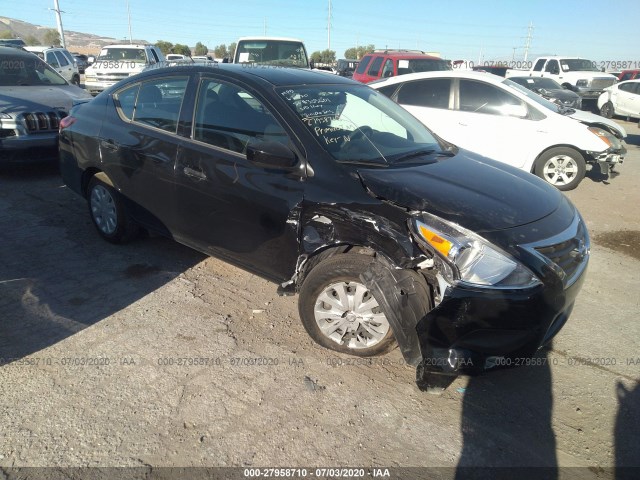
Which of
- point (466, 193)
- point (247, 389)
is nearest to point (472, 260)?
point (466, 193)

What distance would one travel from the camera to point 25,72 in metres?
7.72

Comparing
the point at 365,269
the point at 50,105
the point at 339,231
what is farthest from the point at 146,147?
the point at 50,105

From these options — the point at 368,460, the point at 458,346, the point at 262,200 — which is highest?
A: the point at 262,200

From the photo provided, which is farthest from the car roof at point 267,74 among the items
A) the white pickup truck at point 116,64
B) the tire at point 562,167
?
the white pickup truck at point 116,64

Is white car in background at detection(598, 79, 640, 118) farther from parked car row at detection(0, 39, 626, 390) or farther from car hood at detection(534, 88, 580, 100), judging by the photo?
parked car row at detection(0, 39, 626, 390)

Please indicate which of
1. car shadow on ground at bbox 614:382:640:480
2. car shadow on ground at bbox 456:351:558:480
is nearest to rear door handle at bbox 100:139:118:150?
car shadow on ground at bbox 456:351:558:480

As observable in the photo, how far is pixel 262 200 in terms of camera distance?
3.28m

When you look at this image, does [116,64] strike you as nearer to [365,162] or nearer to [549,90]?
[549,90]

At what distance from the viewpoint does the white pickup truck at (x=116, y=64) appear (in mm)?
15250

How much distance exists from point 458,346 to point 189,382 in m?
1.59

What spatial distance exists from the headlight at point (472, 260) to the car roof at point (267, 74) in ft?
5.56

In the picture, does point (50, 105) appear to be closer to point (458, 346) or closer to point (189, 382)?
point (189, 382)

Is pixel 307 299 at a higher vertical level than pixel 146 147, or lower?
lower

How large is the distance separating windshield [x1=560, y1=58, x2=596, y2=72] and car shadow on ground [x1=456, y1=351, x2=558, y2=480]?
2067 cm
